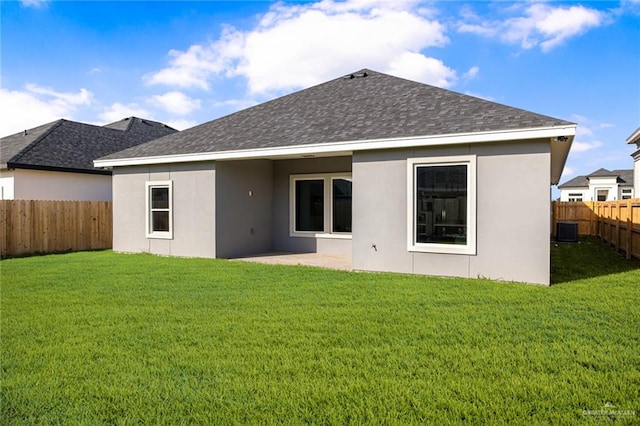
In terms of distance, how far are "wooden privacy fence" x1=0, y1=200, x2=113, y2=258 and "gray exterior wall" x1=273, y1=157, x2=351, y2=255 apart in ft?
20.4

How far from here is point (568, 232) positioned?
654 inches

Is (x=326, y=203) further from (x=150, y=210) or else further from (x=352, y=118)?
(x=150, y=210)

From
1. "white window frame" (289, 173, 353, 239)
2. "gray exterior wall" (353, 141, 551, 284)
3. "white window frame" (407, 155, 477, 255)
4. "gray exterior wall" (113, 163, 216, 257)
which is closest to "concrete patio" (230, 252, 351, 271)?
"white window frame" (289, 173, 353, 239)

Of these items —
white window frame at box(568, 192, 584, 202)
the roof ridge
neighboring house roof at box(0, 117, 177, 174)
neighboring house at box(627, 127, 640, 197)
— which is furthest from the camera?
white window frame at box(568, 192, 584, 202)

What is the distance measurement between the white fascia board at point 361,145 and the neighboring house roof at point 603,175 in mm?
37424

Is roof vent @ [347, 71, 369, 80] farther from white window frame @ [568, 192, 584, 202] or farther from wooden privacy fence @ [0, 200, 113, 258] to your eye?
white window frame @ [568, 192, 584, 202]

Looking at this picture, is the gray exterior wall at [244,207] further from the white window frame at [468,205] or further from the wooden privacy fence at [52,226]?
the wooden privacy fence at [52,226]

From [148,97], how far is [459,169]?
14711 millimetres

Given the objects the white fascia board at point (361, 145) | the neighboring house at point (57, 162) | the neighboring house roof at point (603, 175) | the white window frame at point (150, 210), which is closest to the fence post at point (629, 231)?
the white fascia board at point (361, 145)

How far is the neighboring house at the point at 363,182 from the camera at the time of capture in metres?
7.80

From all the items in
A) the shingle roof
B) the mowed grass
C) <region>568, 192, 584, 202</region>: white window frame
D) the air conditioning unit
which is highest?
the shingle roof

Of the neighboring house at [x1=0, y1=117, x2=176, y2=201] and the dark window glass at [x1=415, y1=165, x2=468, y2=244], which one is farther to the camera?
the neighboring house at [x1=0, y1=117, x2=176, y2=201]

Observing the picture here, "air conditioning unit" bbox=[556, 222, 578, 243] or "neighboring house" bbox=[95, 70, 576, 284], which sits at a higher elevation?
"neighboring house" bbox=[95, 70, 576, 284]

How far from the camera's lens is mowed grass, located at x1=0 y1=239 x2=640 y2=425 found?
2.98 meters
